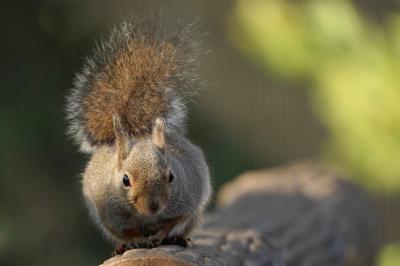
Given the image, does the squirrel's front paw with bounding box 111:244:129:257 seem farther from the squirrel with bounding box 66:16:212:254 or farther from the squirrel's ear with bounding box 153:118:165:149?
the squirrel's ear with bounding box 153:118:165:149

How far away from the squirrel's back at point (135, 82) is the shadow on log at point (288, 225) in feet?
1.51

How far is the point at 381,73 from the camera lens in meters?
2.70

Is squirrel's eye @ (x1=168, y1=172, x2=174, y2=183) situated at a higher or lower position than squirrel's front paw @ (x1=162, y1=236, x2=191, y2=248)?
higher

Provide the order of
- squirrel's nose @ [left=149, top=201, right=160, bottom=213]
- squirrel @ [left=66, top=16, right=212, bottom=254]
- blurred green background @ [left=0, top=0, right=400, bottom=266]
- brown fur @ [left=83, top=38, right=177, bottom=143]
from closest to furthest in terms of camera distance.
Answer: squirrel's nose @ [left=149, top=201, right=160, bottom=213]
squirrel @ [left=66, top=16, right=212, bottom=254]
brown fur @ [left=83, top=38, right=177, bottom=143]
blurred green background @ [left=0, top=0, right=400, bottom=266]

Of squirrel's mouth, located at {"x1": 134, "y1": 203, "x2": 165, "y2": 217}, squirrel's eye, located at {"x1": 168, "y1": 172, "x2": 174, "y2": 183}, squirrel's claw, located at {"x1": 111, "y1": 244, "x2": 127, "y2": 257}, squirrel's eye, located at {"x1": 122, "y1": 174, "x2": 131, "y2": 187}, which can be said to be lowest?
squirrel's claw, located at {"x1": 111, "y1": 244, "x2": 127, "y2": 257}

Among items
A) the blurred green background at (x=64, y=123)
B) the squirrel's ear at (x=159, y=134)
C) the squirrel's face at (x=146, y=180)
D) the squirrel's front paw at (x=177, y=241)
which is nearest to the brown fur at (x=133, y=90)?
the squirrel's ear at (x=159, y=134)

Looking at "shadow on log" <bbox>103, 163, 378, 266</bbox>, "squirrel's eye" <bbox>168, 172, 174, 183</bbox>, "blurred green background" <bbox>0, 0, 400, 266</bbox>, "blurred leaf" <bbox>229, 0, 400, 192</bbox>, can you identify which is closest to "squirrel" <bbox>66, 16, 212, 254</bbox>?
"squirrel's eye" <bbox>168, 172, 174, 183</bbox>

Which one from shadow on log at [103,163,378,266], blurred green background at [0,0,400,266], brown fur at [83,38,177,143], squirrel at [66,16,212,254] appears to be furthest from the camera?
blurred green background at [0,0,400,266]

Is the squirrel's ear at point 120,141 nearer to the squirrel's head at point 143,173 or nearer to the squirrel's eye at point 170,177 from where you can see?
the squirrel's head at point 143,173

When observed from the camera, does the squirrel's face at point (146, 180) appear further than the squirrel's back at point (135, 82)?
No

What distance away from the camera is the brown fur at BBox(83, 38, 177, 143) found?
2857 millimetres

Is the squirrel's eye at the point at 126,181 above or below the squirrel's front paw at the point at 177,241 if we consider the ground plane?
above

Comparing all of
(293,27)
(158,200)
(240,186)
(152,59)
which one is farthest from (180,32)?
(240,186)

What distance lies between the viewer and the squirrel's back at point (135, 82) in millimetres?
2883
